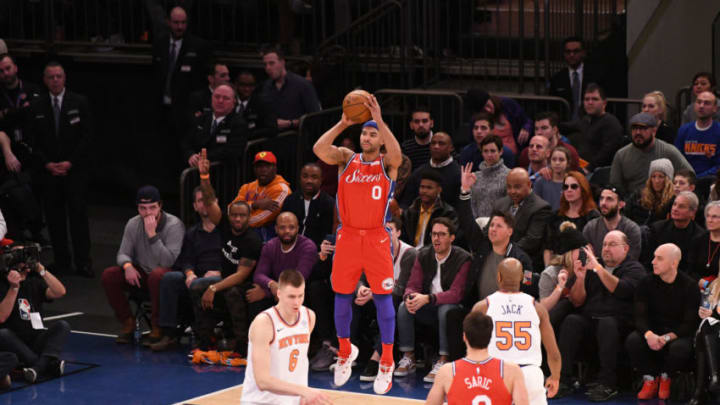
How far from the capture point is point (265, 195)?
1205 centimetres

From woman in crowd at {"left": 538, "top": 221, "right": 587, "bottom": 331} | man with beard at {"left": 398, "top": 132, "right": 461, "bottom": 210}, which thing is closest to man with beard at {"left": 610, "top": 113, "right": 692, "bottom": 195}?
woman in crowd at {"left": 538, "top": 221, "right": 587, "bottom": 331}

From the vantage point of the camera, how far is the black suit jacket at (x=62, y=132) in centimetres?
1384

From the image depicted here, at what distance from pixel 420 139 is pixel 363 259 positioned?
387cm

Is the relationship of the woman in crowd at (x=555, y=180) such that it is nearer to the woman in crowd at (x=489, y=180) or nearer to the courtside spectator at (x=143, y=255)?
the woman in crowd at (x=489, y=180)

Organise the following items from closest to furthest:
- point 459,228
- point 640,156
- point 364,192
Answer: point 364,192 → point 459,228 → point 640,156

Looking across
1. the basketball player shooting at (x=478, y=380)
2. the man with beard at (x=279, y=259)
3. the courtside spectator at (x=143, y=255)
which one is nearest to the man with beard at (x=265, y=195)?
the man with beard at (x=279, y=259)

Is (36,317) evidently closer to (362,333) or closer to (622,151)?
(362,333)

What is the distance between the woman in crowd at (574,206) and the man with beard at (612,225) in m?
0.22

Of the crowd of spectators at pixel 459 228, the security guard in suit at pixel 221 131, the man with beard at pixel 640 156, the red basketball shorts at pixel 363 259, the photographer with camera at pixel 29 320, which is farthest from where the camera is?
the security guard in suit at pixel 221 131

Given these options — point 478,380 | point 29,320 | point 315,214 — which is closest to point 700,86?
point 315,214

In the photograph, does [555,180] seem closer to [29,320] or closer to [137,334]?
[137,334]

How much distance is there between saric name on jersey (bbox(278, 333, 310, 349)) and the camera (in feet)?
24.1

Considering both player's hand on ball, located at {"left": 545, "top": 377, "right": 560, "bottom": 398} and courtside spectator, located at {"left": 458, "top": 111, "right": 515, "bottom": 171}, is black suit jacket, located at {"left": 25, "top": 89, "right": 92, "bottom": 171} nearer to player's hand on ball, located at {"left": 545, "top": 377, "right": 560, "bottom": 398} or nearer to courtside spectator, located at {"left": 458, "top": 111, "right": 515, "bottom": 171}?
courtside spectator, located at {"left": 458, "top": 111, "right": 515, "bottom": 171}

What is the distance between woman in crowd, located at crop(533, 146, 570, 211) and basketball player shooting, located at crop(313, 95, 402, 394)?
9.62 ft
